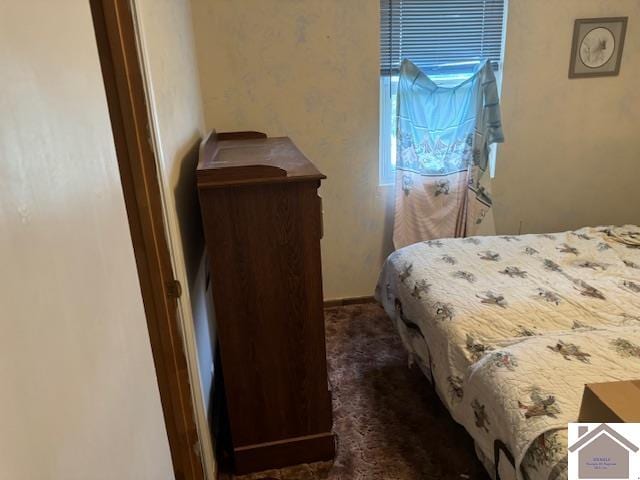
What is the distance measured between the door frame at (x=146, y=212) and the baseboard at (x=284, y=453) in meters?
0.35

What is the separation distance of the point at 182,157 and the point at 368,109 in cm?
151

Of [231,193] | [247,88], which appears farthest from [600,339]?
[247,88]

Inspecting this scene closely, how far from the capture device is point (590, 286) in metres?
2.03

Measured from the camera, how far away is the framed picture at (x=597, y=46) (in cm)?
298

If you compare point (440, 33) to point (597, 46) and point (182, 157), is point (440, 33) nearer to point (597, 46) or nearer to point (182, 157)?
point (597, 46)

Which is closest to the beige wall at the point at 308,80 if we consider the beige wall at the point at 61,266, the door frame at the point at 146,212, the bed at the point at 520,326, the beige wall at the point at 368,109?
the beige wall at the point at 368,109

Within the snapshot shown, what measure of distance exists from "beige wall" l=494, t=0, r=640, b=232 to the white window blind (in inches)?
5.2

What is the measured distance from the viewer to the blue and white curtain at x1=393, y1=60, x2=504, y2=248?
295cm

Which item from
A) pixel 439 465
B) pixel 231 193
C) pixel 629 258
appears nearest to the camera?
pixel 231 193

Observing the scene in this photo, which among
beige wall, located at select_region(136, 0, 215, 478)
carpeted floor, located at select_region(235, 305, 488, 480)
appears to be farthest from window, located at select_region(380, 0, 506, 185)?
carpeted floor, located at select_region(235, 305, 488, 480)

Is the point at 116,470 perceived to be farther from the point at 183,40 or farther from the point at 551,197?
the point at 551,197

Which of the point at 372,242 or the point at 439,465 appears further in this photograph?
the point at 372,242

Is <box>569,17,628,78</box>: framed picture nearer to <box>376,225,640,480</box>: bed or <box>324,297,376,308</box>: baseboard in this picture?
<box>376,225,640,480</box>: bed

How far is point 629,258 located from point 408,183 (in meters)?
1.33
